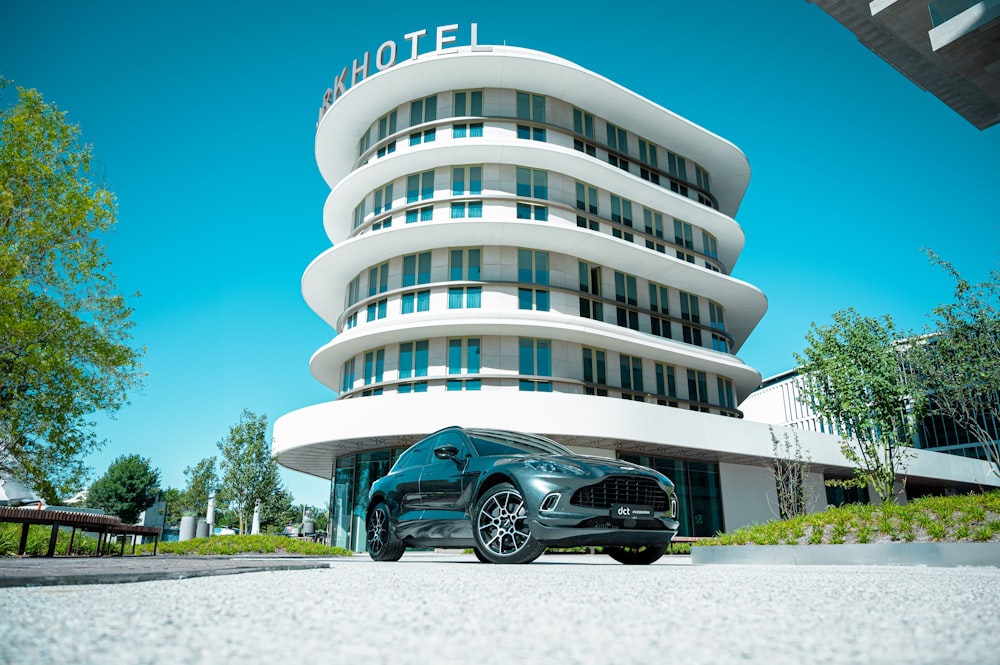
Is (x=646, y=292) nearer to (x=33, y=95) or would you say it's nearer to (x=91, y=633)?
(x=33, y=95)

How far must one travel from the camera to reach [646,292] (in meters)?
33.8

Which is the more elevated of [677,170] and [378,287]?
[677,170]

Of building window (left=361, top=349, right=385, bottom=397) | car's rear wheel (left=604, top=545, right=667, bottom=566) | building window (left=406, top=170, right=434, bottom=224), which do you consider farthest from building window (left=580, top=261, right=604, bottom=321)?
car's rear wheel (left=604, top=545, right=667, bottom=566)

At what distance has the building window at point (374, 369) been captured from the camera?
3006 centimetres

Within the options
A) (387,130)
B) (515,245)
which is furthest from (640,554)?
(387,130)

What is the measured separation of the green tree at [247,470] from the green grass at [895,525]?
27.4 metres

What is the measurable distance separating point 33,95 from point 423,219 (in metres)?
15.5

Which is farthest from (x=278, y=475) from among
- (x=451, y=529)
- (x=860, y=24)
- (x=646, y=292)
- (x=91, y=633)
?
(x=91, y=633)

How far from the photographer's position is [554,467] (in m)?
7.34

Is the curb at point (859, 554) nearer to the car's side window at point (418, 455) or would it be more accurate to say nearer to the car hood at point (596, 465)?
the car hood at point (596, 465)

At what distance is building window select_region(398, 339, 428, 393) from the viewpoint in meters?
29.0

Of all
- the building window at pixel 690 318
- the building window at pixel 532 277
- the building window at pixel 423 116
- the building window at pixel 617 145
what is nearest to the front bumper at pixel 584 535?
the building window at pixel 532 277

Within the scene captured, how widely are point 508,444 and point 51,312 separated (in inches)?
656

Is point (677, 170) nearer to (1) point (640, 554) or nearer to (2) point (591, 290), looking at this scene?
(2) point (591, 290)
